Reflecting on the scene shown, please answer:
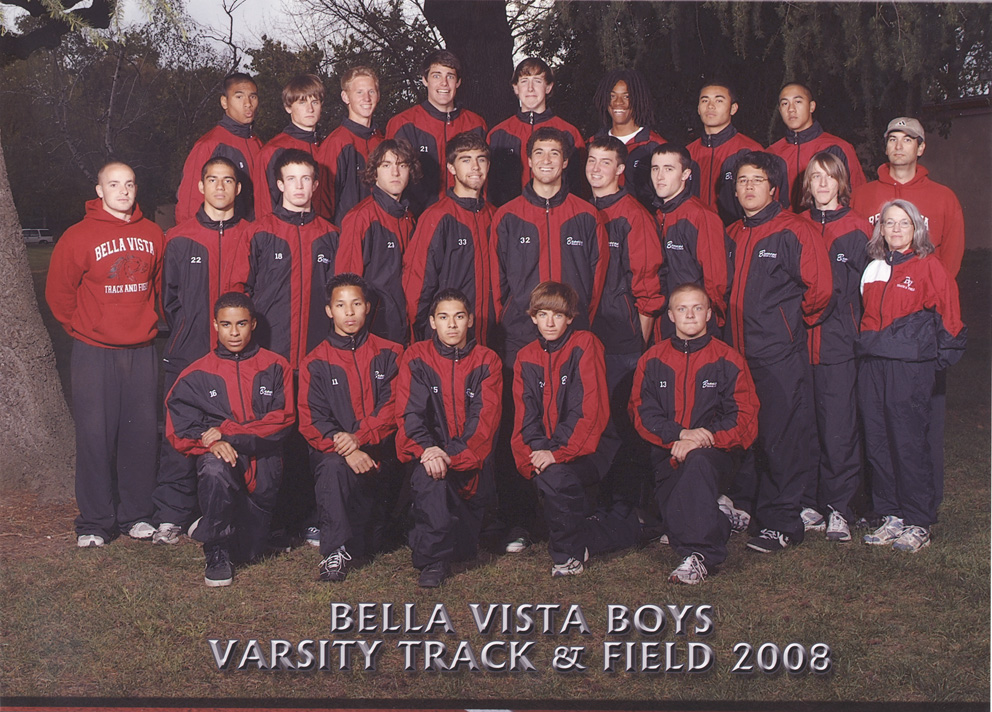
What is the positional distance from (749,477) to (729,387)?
2.22 feet

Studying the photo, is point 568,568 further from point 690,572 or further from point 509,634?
point 509,634

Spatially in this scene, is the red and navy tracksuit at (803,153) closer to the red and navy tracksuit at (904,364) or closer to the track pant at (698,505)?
the red and navy tracksuit at (904,364)

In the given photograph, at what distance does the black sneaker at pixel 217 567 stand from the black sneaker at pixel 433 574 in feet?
2.53

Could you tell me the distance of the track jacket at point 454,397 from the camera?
425cm

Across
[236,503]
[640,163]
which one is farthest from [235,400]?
[640,163]

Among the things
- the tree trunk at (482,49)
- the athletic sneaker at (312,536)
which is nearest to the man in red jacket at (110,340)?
the athletic sneaker at (312,536)

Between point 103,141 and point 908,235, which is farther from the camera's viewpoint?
point 103,141

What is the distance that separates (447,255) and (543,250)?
0.42 metres

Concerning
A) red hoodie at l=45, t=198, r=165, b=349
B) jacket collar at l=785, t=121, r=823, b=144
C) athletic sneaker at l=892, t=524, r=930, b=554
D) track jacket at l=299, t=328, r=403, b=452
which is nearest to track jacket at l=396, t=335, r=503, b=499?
track jacket at l=299, t=328, r=403, b=452

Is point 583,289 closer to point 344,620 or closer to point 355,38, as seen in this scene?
point 344,620

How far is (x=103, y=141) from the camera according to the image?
8.22 metres

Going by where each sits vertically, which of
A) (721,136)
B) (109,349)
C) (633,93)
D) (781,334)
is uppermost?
(633,93)

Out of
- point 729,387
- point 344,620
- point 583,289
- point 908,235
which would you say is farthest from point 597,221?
point 344,620

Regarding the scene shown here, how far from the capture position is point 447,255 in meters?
4.57
